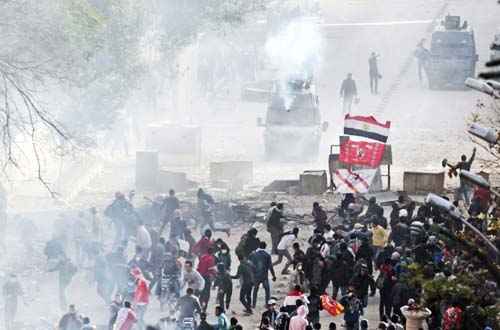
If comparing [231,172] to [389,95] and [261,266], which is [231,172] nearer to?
[261,266]

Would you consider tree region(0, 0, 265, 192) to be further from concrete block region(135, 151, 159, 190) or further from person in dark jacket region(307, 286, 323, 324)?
person in dark jacket region(307, 286, 323, 324)

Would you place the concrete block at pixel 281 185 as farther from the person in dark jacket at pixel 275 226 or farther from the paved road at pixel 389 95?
the person in dark jacket at pixel 275 226

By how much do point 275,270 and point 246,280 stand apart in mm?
3179

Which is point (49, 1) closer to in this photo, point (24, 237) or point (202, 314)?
point (24, 237)

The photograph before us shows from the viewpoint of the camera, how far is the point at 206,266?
21328 millimetres

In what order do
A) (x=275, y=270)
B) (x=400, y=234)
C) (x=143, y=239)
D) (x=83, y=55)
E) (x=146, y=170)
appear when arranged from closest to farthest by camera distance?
(x=400, y=234)
(x=143, y=239)
(x=275, y=270)
(x=83, y=55)
(x=146, y=170)

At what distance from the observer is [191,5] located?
4091 cm

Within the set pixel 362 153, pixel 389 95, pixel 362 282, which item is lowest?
pixel 362 282

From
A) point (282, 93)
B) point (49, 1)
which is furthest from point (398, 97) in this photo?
point (49, 1)

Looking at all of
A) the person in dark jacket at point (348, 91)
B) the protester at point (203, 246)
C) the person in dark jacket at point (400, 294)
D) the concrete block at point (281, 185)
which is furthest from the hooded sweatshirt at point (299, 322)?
the person in dark jacket at point (348, 91)

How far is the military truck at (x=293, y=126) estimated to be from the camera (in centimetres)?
3472

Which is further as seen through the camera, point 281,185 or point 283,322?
point 281,185

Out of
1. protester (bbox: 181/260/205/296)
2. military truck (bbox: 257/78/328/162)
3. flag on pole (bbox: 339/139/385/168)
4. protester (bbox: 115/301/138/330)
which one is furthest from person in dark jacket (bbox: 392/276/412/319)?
military truck (bbox: 257/78/328/162)

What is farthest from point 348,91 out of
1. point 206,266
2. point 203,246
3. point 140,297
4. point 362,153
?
point 140,297
